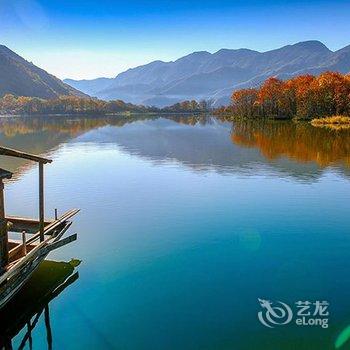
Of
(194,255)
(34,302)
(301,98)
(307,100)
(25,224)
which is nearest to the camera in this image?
(34,302)

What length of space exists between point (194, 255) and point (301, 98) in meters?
127

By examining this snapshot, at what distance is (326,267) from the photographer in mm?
22016

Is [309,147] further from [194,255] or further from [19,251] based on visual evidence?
[19,251]

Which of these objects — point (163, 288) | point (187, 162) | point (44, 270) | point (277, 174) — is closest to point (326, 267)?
point (163, 288)

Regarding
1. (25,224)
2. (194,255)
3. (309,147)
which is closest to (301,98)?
(309,147)

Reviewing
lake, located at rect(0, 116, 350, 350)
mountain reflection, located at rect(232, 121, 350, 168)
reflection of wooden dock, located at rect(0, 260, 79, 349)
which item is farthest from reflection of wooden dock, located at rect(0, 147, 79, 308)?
mountain reflection, located at rect(232, 121, 350, 168)

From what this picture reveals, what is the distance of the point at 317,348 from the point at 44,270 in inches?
530

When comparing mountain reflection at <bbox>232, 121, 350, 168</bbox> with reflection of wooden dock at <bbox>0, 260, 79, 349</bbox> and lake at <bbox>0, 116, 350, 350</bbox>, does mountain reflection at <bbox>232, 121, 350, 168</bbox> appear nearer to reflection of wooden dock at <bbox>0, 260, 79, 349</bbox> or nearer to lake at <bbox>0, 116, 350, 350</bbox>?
lake at <bbox>0, 116, 350, 350</bbox>

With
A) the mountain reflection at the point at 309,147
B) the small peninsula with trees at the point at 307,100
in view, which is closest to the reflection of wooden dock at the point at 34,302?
the mountain reflection at the point at 309,147

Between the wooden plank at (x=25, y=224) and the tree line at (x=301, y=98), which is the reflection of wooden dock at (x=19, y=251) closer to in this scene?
the wooden plank at (x=25, y=224)

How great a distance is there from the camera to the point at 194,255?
24.0 m

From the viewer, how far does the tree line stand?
434 feet

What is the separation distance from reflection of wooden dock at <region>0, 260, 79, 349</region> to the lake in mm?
154

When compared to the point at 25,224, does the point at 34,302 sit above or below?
below
